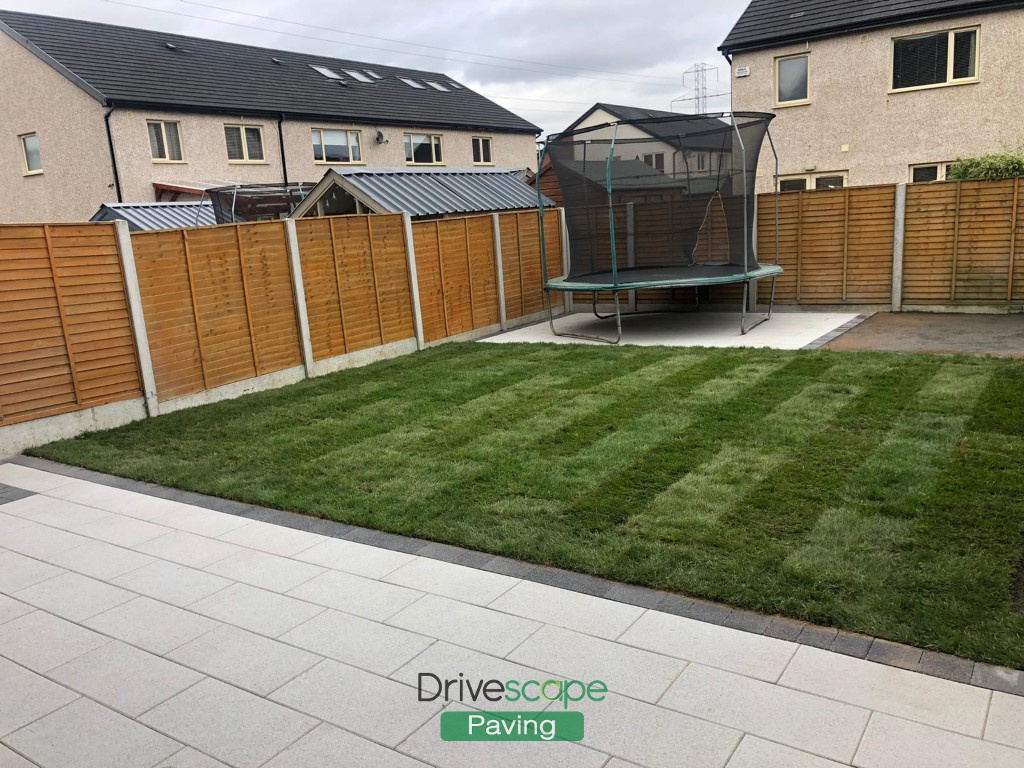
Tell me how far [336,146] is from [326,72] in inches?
153

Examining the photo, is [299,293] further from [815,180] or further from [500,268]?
[815,180]

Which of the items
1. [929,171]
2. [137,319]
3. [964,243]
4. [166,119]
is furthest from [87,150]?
[929,171]

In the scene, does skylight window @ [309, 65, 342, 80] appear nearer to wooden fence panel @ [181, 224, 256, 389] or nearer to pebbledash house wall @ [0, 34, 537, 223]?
pebbledash house wall @ [0, 34, 537, 223]

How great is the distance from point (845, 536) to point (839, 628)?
865mm

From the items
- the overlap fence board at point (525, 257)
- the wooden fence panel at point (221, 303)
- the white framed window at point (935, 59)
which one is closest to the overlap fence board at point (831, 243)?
the overlap fence board at point (525, 257)

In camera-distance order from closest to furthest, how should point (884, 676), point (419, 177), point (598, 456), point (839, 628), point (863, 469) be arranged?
point (884, 676) < point (839, 628) < point (863, 469) < point (598, 456) < point (419, 177)

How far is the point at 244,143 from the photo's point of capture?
802 inches

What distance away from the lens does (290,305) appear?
29.5ft

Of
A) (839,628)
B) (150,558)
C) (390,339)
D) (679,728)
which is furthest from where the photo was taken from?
(390,339)

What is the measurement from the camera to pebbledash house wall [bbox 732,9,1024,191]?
13984mm

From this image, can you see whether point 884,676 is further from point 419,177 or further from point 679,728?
point 419,177

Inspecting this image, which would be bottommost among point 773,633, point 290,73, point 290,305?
point 773,633

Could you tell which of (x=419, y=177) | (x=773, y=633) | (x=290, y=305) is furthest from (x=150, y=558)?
(x=419, y=177)

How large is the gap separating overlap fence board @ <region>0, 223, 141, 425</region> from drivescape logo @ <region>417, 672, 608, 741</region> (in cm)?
540
